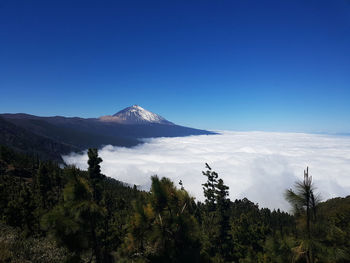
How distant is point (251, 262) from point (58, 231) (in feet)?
78.3

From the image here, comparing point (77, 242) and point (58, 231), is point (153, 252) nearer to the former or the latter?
point (77, 242)

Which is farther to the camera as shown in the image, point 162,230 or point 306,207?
point 162,230

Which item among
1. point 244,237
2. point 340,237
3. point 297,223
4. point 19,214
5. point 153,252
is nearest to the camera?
point 297,223

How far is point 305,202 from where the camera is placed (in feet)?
21.3

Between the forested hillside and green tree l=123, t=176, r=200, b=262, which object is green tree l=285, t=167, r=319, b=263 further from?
green tree l=123, t=176, r=200, b=262

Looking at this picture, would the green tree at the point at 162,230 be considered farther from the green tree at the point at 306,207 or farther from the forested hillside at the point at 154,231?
the green tree at the point at 306,207

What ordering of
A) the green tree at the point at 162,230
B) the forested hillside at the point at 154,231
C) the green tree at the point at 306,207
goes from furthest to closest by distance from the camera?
1. the green tree at the point at 162,230
2. the forested hillside at the point at 154,231
3. the green tree at the point at 306,207

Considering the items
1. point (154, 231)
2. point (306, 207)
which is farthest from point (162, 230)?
point (306, 207)

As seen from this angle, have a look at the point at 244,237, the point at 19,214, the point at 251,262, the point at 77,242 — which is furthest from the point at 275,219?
the point at 77,242

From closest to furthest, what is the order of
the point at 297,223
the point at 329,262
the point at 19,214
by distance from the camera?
the point at 329,262, the point at 297,223, the point at 19,214

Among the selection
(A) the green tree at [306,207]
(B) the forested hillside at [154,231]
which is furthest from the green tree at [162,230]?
(A) the green tree at [306,207]

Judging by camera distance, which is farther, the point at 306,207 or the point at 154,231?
the point at 154,231

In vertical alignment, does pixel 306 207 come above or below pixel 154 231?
above

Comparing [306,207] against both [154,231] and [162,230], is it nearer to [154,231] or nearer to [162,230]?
[162,230]
